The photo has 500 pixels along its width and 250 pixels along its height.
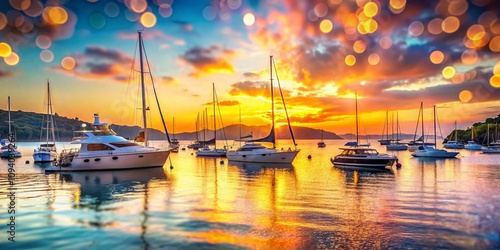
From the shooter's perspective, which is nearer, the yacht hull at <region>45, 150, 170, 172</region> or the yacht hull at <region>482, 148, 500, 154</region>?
the yacht hull at <region>45, 150, 170, 172</region>

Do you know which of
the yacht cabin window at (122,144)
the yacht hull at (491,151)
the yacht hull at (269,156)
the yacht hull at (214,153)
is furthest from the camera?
the yacht hull at (491,151)

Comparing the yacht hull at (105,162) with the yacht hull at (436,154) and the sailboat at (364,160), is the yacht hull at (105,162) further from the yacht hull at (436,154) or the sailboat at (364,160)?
the yacht hull at (436,154)

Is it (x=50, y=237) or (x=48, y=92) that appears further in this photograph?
(x=48, y=92)

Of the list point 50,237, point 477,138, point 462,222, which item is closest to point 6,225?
point 50,237

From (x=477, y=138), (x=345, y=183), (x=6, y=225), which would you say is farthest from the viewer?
(x=477, y=138)

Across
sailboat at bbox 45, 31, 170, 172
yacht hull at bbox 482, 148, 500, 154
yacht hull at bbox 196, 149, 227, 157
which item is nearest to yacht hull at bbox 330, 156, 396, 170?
sailboat at bbox 45, 31, 170, 172

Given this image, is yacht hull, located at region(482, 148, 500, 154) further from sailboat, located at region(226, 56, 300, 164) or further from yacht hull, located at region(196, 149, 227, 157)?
yacht hull, located at region(196, 149, 227, 157)

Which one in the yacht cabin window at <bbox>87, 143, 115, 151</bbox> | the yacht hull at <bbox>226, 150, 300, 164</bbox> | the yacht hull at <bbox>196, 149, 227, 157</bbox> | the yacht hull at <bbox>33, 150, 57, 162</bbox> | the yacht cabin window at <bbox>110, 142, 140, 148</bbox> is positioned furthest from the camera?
the yacht hull at <bbox>196, 149, 227, 157</bbox>

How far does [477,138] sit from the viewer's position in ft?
394

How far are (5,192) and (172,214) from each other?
52.8ft

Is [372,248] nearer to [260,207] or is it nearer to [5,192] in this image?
[260,207]

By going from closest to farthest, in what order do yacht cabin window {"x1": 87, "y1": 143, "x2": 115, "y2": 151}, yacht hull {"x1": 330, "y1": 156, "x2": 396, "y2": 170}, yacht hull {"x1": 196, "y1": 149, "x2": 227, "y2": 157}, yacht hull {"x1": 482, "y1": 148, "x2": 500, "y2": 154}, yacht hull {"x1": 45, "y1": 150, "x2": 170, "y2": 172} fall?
yacht hull {"x1": 45, "y1": 150, "x2": 170, "y2": 172} < yacht cabin window {"x1": 87, "y1": 143, "x2": 115, "y2": 151} < yacht hull {"x1": 330, "y1": 156, "x2": 396, "y2": 170} < yacht hull {"x1": 196, "y1": 149, "x2": 227, "y2": 157} < yacht hull {"x1": 482, "y1": 148, "x2": 500, "y2": 154}

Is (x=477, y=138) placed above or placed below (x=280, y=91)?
below

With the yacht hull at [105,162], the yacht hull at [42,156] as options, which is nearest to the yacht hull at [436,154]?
the yacht hull at [105,162]
